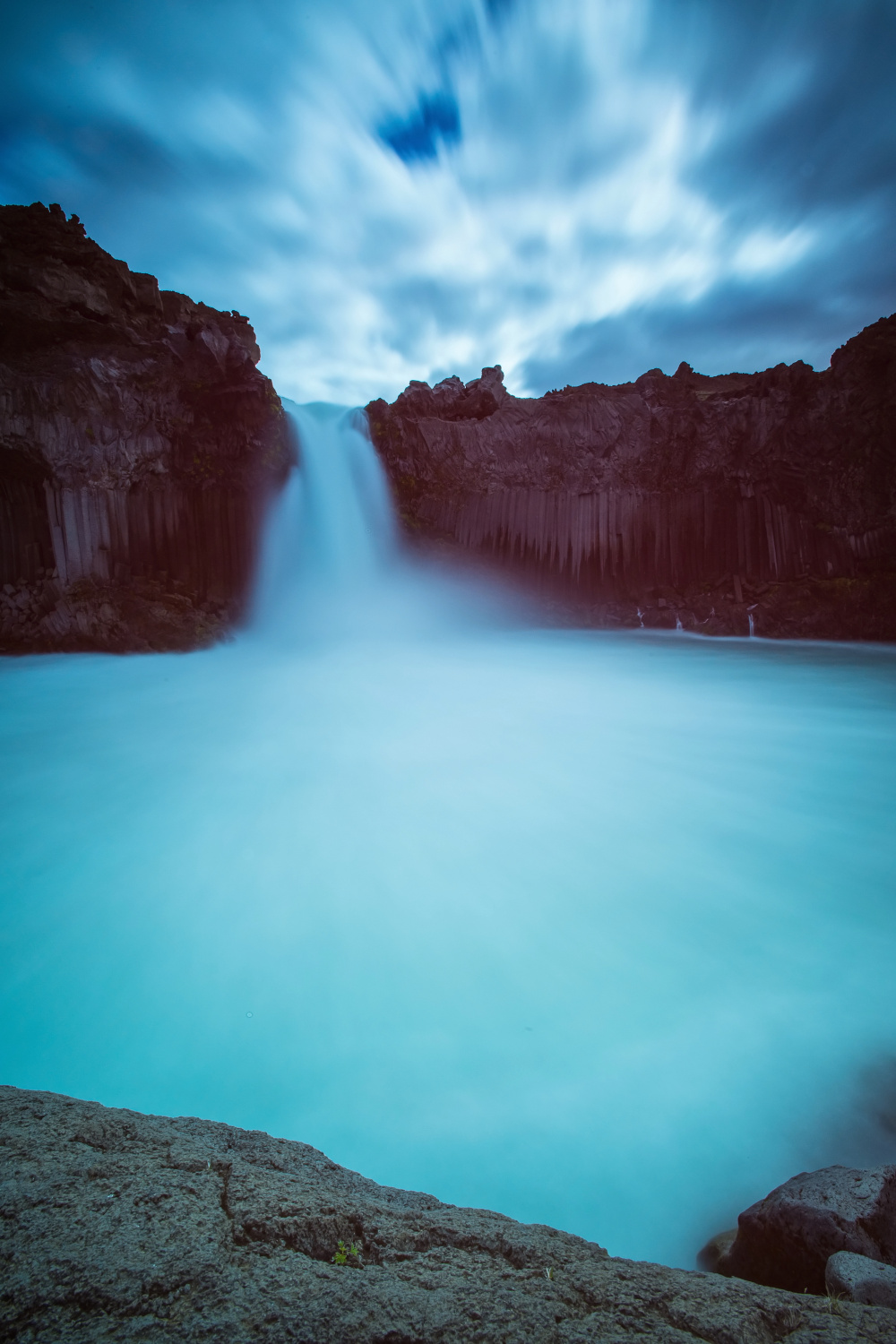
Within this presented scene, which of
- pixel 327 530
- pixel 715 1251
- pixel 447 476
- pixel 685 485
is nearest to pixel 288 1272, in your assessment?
pixel 715 1251

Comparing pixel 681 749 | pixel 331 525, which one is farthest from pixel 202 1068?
pixel 331 525

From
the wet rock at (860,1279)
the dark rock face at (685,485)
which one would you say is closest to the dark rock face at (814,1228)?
the wet rock at (860,1279)

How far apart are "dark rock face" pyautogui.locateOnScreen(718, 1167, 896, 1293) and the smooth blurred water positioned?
0.41 metres

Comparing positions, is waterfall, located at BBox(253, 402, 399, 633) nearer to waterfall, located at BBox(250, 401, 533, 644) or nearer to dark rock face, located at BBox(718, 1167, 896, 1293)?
waterfall, located at BBox(250, 401, 533, 644)

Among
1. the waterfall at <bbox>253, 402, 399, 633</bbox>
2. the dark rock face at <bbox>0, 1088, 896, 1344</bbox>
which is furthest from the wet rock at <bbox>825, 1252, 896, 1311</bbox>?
the waterfall at <bbox>253, 402, 399, 633</bbox>

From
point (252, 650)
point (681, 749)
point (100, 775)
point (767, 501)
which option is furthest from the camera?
point (767, 501)

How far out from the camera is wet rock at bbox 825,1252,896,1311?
1.23 meters

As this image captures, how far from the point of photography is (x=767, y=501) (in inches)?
557

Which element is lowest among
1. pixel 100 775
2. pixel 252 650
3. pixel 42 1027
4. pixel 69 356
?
pixel 42 1027

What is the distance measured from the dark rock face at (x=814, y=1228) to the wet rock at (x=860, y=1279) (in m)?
0.17

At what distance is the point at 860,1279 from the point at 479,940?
89.2 inches

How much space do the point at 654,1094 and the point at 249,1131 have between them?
1739mm

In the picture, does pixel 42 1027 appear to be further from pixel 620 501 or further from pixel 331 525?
pixel 620 501

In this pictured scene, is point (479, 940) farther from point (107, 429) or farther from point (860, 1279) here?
point (107, 429)
